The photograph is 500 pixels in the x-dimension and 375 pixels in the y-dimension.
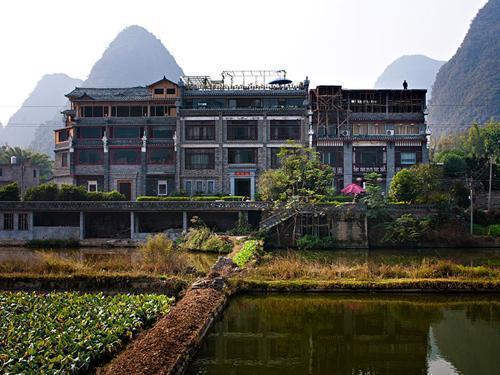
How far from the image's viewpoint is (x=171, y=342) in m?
14.5

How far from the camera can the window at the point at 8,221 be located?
1811 inches

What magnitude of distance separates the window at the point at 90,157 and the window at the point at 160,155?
5.24 meters

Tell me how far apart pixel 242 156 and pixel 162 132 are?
8962 mm

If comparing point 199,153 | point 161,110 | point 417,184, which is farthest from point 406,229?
point 161,110

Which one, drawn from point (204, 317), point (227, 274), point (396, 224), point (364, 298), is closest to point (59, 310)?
point (204, 317)

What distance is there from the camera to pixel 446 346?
53.3ft

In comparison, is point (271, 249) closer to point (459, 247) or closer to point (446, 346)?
point (459, 247)

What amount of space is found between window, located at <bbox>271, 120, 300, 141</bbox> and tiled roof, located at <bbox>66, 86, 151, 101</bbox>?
14045 mm

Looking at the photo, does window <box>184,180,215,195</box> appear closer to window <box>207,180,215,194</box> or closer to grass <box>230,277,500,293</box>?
window <box>207,180,215,194</box>

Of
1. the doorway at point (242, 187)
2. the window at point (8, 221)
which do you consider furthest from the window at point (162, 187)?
the window at point (8, 221)

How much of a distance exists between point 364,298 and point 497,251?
2244cm

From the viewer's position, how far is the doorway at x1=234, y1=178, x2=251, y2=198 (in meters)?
54.5

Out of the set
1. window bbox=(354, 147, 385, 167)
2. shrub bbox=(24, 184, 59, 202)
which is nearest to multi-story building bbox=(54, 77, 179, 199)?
shrub bbox=(24, 184, 59, 202)

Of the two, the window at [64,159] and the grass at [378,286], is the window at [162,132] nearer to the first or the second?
the window at [64,159]
